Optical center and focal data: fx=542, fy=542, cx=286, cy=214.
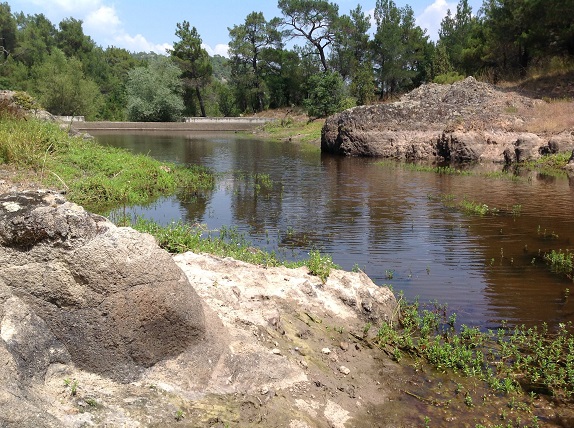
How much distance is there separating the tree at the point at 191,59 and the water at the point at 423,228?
54.0m

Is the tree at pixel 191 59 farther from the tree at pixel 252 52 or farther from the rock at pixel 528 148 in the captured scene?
the rock at pixel 528 148

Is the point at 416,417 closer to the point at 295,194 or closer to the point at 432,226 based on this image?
the point at 432,226

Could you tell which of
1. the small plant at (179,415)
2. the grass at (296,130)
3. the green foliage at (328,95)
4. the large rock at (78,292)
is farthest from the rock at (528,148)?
the green foliage at (328,95)

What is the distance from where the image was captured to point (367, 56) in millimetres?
67500

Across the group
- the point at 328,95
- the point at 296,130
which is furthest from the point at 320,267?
the point at 328,95

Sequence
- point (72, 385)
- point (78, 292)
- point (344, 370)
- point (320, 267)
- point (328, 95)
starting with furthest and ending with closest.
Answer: point (328, 95)
point (320, 267)
point (344, 370)
point (78, 292)
point (72, 385)

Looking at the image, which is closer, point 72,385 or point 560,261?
point 72,385

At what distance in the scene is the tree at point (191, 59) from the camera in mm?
72250

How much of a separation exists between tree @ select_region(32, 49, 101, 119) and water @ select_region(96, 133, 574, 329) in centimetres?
5392

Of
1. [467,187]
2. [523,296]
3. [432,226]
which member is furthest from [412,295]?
[467,187]

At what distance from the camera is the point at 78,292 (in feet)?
13.8

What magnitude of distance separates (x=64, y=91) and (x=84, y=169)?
58569 mm

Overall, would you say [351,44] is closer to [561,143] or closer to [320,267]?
[561,143]

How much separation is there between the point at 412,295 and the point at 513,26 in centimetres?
3750
